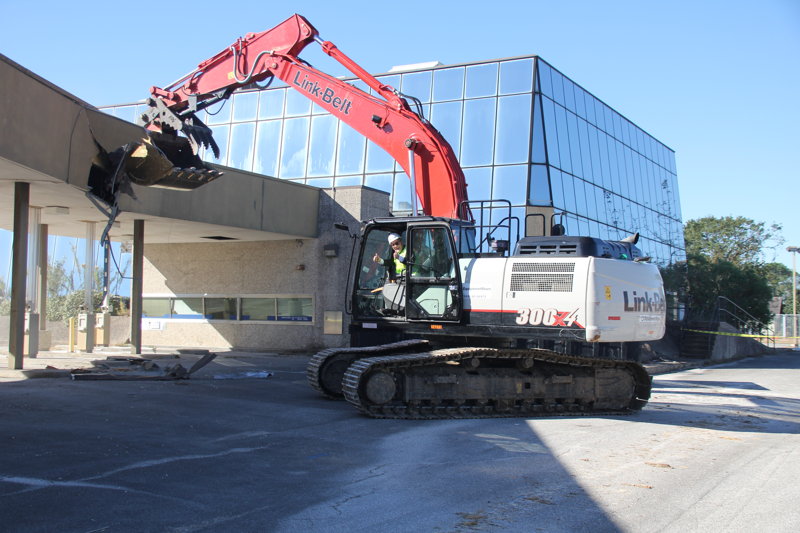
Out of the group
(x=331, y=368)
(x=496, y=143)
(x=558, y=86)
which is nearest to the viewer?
(x=331, y=368)

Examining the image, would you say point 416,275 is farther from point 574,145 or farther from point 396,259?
point 574,145

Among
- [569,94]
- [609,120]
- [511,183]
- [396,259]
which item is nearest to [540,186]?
[511,183]

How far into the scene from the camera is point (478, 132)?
27.1m

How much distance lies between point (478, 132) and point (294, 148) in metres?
8.18

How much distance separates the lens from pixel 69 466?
667 centimetres

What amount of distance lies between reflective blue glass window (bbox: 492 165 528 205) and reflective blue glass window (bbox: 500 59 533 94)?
3.08 metres

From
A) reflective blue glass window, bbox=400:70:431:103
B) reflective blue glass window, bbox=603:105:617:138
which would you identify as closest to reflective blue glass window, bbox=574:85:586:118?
reflective blue glass window, bbox=603:105:617:138

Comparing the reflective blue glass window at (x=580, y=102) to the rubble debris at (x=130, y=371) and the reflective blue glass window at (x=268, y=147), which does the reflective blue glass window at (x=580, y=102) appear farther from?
the rubble debris at (x=130, y=371)

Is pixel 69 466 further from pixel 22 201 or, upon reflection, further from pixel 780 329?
pixel 780 329

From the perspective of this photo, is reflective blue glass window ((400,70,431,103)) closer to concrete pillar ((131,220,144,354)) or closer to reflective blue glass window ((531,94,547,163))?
reflective blue glass window ((531,94,547,163))

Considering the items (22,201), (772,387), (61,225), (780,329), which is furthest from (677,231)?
(22,201)

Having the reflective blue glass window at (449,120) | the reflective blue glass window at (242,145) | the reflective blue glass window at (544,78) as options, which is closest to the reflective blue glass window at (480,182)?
the reflective blue glass window at (449,120)

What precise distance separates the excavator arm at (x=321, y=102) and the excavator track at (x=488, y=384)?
2.53 metres

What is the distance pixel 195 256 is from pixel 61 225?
4.48 metres
